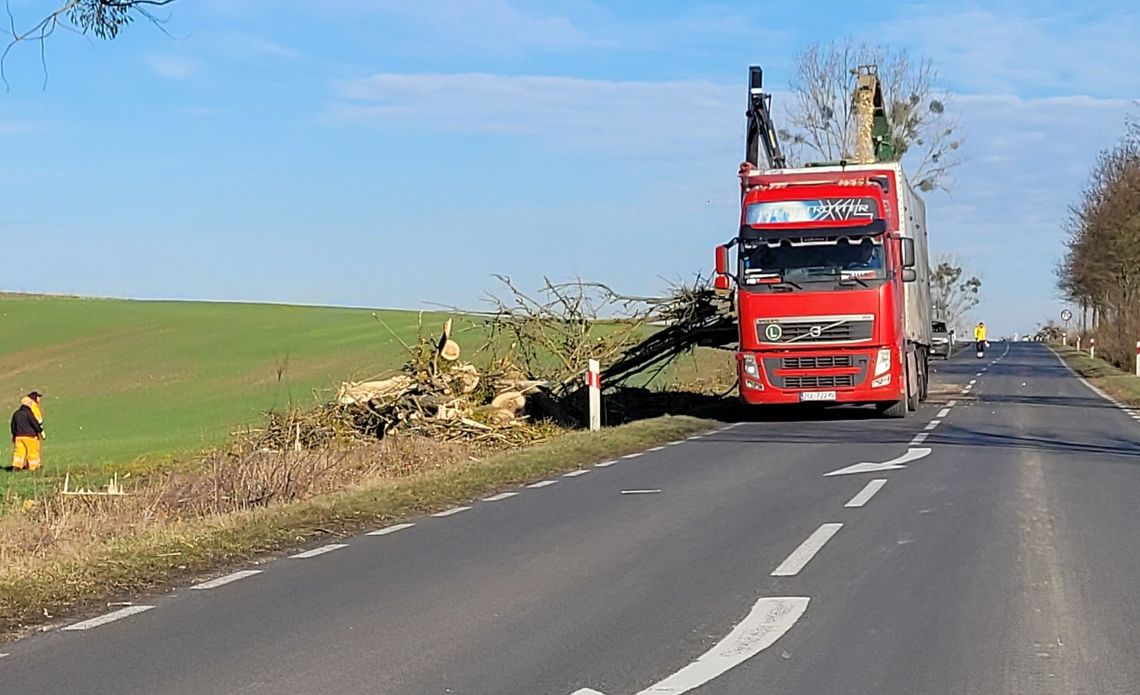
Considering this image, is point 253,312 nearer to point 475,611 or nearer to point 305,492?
point 305,492

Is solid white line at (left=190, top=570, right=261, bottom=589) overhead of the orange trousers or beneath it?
overhead

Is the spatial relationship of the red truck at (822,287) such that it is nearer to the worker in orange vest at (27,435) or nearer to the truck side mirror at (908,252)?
the truck side mirror at (908,252)

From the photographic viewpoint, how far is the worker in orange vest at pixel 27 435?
29766 millimetres

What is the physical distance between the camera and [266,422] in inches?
1096

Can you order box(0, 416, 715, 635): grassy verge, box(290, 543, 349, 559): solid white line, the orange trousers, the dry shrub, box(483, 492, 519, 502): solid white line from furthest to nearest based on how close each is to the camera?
the orange trousers < box(483, 492, 519, 502): solid white line < the dry shrub < box(290, 543, 349, 559): solid white line < box(0, 416, 715, 635): grassy verge

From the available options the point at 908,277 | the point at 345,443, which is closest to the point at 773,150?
the point at 908,277

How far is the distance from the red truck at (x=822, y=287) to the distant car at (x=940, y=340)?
8.88m

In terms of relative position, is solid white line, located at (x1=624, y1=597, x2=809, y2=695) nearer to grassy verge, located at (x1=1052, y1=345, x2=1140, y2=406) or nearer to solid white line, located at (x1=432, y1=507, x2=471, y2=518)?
solid white line, located at (x1=432, y1=507, x2=471, y2=518)

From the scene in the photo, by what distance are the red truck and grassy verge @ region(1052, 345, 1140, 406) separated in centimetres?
1092

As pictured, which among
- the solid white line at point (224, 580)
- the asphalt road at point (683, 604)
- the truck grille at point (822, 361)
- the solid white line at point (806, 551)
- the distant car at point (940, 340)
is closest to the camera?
the asphalt road at point (683, 604)

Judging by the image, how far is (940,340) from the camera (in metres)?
34.2

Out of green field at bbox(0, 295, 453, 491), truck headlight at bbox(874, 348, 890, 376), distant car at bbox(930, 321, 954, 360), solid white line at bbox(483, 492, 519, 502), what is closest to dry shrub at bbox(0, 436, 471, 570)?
solid white line at bbox(483, 492, 519, 502)

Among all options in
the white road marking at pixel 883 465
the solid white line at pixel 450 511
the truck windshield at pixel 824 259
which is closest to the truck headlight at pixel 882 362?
the truck windshield at pixel 824 259

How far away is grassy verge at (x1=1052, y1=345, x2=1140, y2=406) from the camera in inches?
1444
